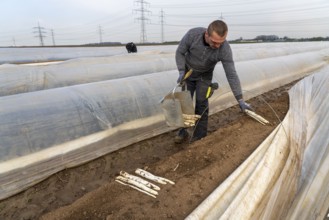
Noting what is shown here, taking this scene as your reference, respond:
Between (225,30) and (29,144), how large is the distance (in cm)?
247

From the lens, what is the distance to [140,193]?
2309 mm

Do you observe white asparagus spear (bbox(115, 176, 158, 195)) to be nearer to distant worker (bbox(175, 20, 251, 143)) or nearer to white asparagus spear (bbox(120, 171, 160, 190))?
white asparagus spear (bbox(120, 171, 160, 190))

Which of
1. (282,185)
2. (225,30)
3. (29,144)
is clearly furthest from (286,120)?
(29,144)

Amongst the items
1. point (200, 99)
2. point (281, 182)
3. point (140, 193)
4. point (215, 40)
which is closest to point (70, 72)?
point (200, 99)

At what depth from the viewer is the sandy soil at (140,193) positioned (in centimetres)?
212

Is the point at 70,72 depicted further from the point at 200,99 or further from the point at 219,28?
the point at 219,28

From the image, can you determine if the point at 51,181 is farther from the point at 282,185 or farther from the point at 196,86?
the point at 282,185

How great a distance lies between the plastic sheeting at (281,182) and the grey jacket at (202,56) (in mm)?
862

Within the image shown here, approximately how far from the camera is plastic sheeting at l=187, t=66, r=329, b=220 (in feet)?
7.28

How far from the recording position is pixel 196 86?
388cm

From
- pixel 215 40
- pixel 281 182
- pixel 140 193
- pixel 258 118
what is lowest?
pixel 281 182

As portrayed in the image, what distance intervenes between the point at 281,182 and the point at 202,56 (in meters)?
1.74

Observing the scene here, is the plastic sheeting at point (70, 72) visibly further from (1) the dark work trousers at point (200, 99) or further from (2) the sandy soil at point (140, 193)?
(1) the dark work trousers at point (200, 99)

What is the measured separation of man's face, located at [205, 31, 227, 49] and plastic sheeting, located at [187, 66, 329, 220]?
4.06 feet
